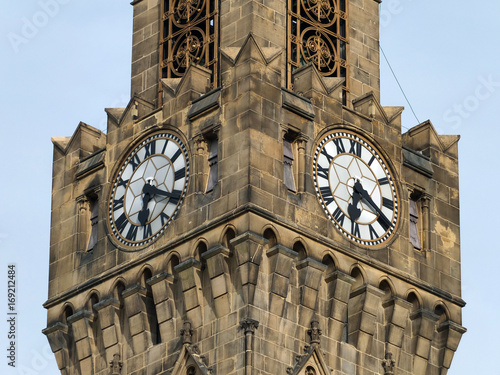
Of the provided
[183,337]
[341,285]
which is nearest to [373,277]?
[341,285]

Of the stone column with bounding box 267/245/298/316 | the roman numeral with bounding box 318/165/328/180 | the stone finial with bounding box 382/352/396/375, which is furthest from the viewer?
the roman numeral with bounding box 318/165/328/180

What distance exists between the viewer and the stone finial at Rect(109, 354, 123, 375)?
6212 cm

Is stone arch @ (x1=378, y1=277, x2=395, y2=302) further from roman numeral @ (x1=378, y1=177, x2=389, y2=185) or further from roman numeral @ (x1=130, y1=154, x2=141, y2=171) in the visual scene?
roman numeral @ (x1=130, y1=154, x2=141, y2=171)

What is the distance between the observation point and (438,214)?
64.8 metres

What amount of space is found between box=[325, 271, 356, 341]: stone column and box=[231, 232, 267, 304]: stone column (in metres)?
2.25

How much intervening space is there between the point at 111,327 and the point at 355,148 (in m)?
7.48

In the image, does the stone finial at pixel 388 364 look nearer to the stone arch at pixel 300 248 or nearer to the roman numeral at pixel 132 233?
the stone arch at pixel 300 248

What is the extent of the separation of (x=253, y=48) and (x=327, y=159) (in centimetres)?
328

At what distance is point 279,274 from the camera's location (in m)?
60.3

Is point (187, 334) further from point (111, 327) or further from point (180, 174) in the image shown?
point (180, 174)

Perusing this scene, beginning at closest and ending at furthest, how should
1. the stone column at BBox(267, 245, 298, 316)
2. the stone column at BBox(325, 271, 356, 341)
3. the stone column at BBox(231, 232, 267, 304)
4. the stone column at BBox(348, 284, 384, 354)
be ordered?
the stone column at BBox(231, 232, 267, 304), the stone column at BBox(267, 245, 298, 316), the stone column at BBox(325, 271, 356, 341), the stone column at BBox(348, 284, 384, 354)

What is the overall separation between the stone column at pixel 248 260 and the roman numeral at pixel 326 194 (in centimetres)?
269

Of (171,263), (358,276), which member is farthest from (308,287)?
(171,263)

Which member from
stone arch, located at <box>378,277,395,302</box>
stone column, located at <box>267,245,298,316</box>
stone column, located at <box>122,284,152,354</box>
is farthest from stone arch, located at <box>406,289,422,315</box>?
stone column, located at <box>122,284,152,354</box>
